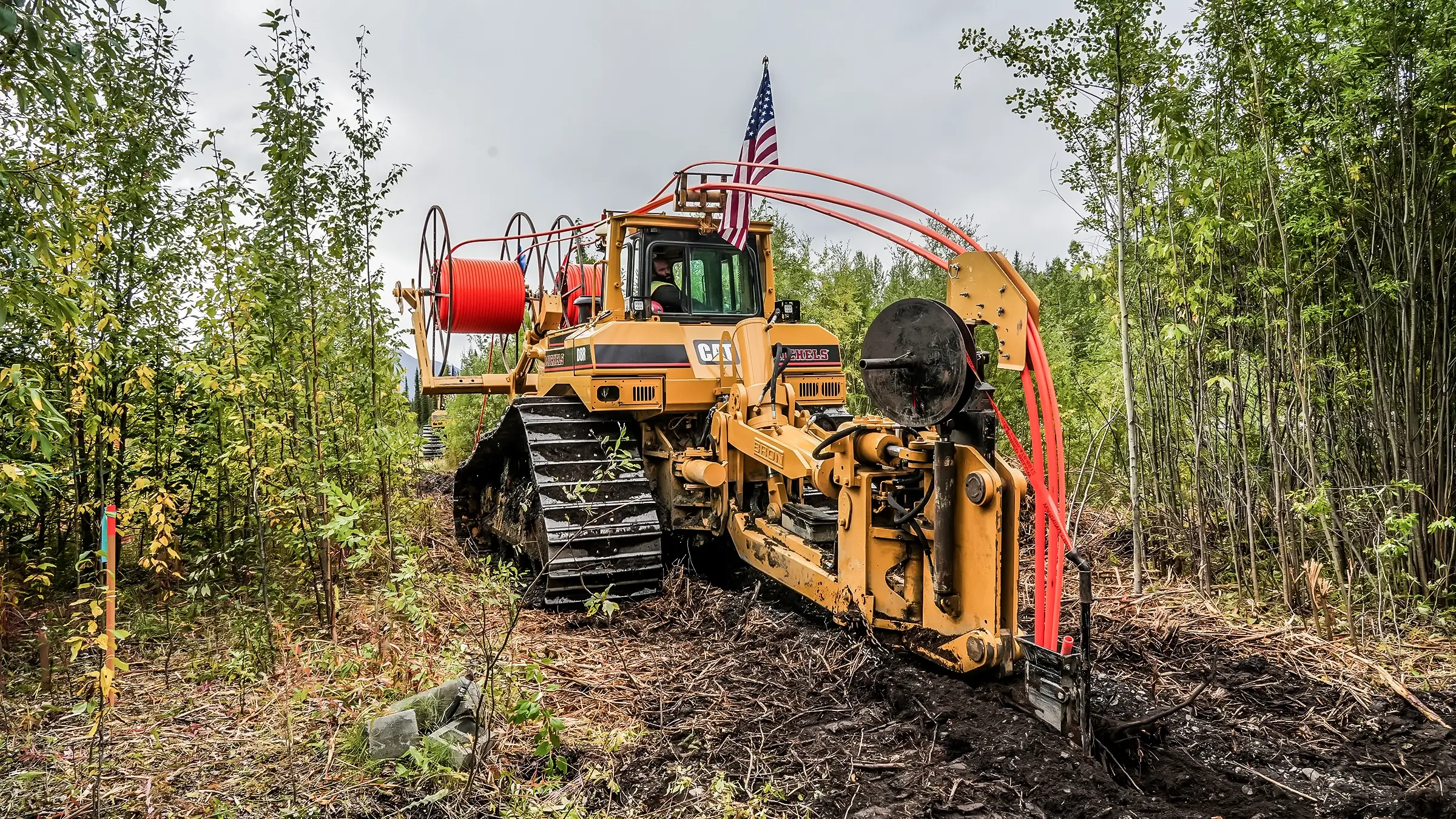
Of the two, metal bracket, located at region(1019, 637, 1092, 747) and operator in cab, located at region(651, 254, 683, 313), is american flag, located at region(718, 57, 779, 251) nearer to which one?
operator in cab, located at region(651, 254, 683, 313)

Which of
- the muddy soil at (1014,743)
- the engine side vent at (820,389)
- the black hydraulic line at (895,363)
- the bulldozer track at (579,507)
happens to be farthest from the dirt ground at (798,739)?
the engine side vent at (820,389)

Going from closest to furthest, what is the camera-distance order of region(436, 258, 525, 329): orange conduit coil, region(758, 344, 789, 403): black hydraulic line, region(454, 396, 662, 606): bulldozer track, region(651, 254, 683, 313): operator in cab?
region(758, 344, 789, 403): black hydraulic line < region(454, 396, 662, 606): bulldozer track < region(651, 254, 683, 313): operator in cab < region(436, 258, 525, 329): orange conduit coil

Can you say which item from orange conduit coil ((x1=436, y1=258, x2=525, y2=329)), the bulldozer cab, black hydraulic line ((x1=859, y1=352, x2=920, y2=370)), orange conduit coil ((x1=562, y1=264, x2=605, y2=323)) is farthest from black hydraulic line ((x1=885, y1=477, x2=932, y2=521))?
orange conduit coil ((x1=436, y1=258, x2=525, y2=329))

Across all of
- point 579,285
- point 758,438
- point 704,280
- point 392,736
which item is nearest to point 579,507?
point 758,438

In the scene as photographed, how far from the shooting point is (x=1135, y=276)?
6.30 metres

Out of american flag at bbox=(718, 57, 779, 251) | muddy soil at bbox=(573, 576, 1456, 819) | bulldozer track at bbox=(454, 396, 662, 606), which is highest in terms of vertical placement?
american flag at bbox=(718, 57, 779, 251)

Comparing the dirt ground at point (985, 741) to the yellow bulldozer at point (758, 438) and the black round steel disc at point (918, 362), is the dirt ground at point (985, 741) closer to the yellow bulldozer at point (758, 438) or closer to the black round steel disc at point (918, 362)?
the yellow bulldozer at point (758, 438)

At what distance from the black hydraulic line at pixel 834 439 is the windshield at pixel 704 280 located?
266 centimetres

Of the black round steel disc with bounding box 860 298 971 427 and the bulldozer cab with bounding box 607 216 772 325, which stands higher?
the bulldozer cab with bounding box 607 216 772 325

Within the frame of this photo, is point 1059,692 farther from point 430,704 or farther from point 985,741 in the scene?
point 430,704

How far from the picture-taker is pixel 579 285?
8594 mm

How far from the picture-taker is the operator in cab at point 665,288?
694 cm

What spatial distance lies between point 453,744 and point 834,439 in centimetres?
222

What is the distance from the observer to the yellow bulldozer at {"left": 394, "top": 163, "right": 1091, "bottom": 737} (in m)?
3.63
